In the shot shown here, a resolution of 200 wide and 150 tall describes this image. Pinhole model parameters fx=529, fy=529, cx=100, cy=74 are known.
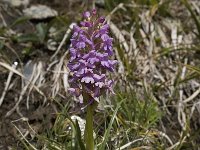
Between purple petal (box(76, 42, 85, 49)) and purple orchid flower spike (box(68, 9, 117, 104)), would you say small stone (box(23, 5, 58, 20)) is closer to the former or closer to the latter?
purple orchid flower spike (box(68, 9, 117, 104))

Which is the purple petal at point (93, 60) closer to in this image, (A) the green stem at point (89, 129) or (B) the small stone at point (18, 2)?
(A) the green stem at point (89, 129)

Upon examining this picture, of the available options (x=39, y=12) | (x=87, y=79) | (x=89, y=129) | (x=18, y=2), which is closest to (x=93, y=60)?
(x=87, y=79)

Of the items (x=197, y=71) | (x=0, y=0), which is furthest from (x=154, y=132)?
(x=0, y=0)

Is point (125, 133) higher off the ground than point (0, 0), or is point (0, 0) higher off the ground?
point (0, 0)

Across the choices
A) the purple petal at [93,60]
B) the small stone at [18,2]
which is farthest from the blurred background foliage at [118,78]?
the purple petal at [93,60]

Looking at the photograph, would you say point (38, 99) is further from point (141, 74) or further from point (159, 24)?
point (159, 24)

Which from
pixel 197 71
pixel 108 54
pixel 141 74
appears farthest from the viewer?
pixel 141 74

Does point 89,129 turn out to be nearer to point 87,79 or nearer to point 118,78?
point 87,79
